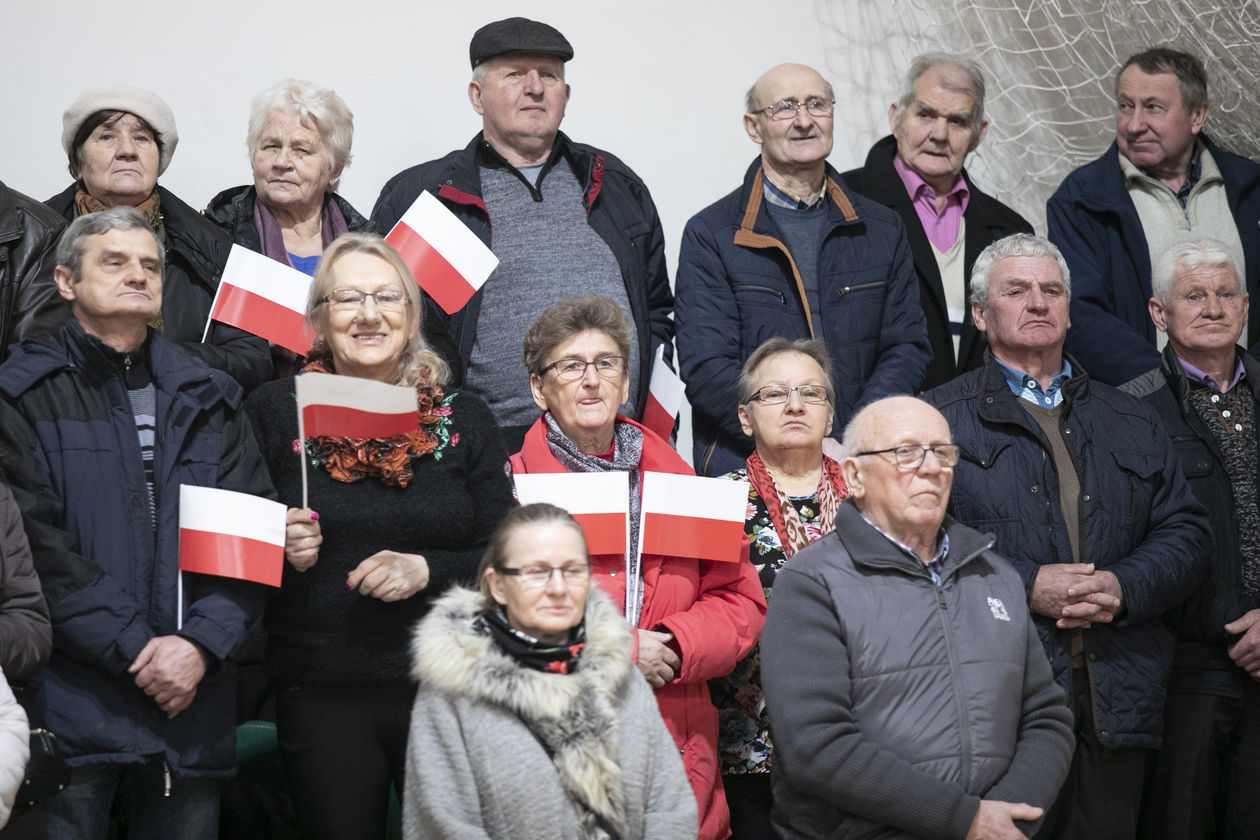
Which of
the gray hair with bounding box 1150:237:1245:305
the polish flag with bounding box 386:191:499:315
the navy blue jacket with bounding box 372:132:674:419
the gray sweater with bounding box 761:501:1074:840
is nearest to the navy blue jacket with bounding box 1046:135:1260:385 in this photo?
the gray hair with bounding box 1150:237:1245:305

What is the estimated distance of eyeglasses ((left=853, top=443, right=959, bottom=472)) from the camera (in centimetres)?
288

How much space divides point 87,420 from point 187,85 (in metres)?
2.22

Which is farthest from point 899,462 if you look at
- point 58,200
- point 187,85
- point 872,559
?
point 187,85

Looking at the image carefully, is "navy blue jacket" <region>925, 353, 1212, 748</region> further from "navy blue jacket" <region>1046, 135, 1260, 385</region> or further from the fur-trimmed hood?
the fur-trimmed hood

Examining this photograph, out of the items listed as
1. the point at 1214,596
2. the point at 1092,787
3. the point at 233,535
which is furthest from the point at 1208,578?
the point at 233,535

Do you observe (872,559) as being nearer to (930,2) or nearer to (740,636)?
(740,636)

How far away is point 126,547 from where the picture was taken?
277 cm

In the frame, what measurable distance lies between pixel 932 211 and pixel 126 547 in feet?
8.56

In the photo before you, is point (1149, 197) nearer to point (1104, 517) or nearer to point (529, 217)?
point (1104, 517)

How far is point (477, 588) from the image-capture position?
2689 millimetres

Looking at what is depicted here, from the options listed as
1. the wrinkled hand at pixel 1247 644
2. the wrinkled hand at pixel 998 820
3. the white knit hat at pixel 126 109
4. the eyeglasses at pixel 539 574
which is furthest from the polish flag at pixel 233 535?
the wrinkled hand at pixel 1247 644

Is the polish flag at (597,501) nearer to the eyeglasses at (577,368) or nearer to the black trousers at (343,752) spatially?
the eyeglasses at (577,368)

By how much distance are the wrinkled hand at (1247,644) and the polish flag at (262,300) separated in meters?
2.35

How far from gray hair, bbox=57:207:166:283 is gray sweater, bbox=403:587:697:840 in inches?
43.7
